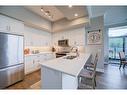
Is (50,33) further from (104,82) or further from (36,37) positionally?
(104,82)


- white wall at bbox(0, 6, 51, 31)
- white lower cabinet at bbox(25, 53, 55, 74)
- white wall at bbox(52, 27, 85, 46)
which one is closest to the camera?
white wall at bbox(0, 6, 51, 31)

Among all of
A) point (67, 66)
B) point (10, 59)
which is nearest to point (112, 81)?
point (67, 66)

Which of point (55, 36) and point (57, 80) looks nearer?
point (57, 80)

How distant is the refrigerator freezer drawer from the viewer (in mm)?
2567

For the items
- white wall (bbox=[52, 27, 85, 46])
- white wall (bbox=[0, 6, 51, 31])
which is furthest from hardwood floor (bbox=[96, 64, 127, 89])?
white wall (bbox=[0, 6, 51, 31])

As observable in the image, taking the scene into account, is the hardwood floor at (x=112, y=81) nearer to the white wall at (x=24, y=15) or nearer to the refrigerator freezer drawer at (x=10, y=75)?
the refrigerator freezer drawer at (x=10, y=75)

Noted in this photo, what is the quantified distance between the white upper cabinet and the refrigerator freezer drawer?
48.8 inches

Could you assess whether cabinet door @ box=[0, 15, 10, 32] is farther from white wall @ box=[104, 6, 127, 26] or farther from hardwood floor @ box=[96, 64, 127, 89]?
white wall @ box=[104, 6, 127, 26]

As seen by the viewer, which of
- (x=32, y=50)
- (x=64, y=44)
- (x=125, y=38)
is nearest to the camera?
(x=32, y=50)

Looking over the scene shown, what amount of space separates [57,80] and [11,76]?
2.11m

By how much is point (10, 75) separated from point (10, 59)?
53cm
